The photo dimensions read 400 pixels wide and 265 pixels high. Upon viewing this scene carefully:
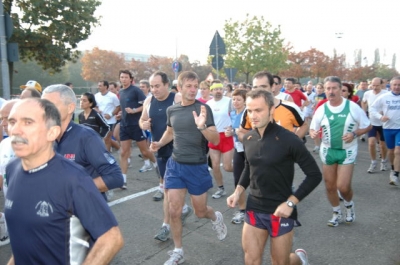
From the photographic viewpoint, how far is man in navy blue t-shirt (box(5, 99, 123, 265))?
189 centimetres

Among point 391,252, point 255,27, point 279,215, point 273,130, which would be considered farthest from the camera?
point 255,27

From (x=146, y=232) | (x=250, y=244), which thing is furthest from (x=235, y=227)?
(x=250, y=244)

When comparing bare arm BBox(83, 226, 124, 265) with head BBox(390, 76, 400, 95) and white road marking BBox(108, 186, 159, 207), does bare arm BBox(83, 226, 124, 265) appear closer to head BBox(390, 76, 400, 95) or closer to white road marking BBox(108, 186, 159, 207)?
white road marking BBox(108, 186, 159, 207)

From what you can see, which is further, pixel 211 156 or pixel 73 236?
pixel 211 156

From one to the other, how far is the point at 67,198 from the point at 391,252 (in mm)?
4171

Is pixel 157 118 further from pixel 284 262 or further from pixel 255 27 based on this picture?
pixel 255 27

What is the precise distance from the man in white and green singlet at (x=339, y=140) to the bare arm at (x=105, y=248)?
4120 millimetres

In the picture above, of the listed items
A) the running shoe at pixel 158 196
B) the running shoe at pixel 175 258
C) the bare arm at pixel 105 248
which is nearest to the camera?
the bare arm at pixel 105 248

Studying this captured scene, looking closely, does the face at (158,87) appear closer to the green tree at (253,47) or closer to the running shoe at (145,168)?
the running shoe at (145,168)

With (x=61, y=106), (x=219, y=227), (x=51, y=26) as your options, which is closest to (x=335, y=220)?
(x=219, y=227)

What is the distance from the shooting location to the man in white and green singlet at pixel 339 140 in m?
5.40

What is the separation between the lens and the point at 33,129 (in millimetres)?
1913

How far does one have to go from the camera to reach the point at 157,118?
18.9ft

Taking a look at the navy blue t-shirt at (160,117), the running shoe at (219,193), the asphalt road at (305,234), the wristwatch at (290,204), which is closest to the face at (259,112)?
the wristwatch at (290,204)
